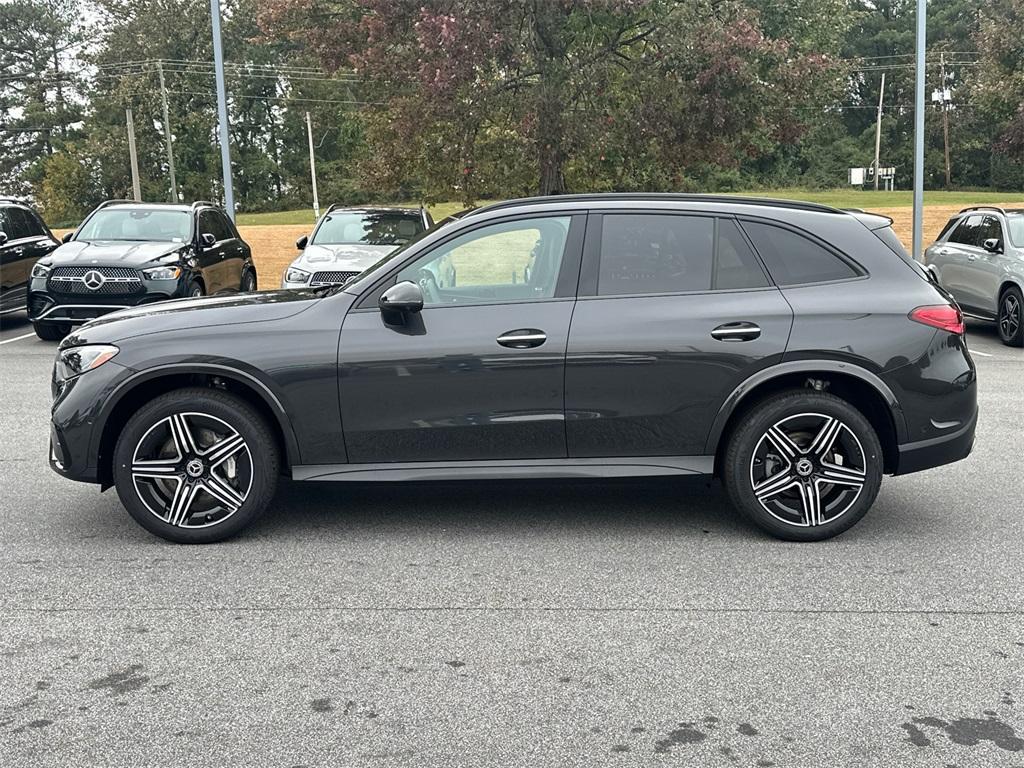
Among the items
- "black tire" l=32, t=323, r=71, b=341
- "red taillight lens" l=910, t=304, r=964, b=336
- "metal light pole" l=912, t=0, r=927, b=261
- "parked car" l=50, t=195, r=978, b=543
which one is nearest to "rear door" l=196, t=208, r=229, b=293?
"black tire" l=32, t=323, r=71, b=341

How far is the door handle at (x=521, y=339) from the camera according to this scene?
547 cm

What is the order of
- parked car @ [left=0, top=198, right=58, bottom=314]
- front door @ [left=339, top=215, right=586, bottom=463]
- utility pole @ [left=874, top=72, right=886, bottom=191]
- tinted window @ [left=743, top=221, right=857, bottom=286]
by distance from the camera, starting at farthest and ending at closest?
utility pole @ [left=874, top=72, right=886, bottom=191] → parked car @ [left=0, top=198, right=58, bottom=314] → tinted window @ [left=743, top=221, right=857, bottom=286] → front door @ [left=339, top=215, right=586, bottom=463]

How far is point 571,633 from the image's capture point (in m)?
4.43

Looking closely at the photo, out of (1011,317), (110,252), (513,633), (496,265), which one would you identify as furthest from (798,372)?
(110,252)

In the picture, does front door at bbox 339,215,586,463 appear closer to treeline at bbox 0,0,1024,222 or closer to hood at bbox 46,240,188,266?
hood at bbox 46,240,188,266

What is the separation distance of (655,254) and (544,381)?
88 centimetres

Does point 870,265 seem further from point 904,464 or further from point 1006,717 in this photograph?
point 1006,717

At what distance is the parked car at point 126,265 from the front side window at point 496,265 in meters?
7.51

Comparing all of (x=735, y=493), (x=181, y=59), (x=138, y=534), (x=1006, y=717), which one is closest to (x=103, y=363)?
(x=138, y=534)

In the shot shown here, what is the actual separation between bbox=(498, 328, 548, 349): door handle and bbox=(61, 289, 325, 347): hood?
99 centimetres

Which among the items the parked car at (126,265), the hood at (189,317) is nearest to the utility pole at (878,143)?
the parked car at (126,265)

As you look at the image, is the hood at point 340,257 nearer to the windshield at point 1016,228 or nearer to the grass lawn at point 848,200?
the windshield at point 1016,228

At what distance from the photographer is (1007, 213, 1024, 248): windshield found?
13680mm

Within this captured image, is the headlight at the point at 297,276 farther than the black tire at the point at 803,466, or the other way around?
the headlight at the point at 297,276
